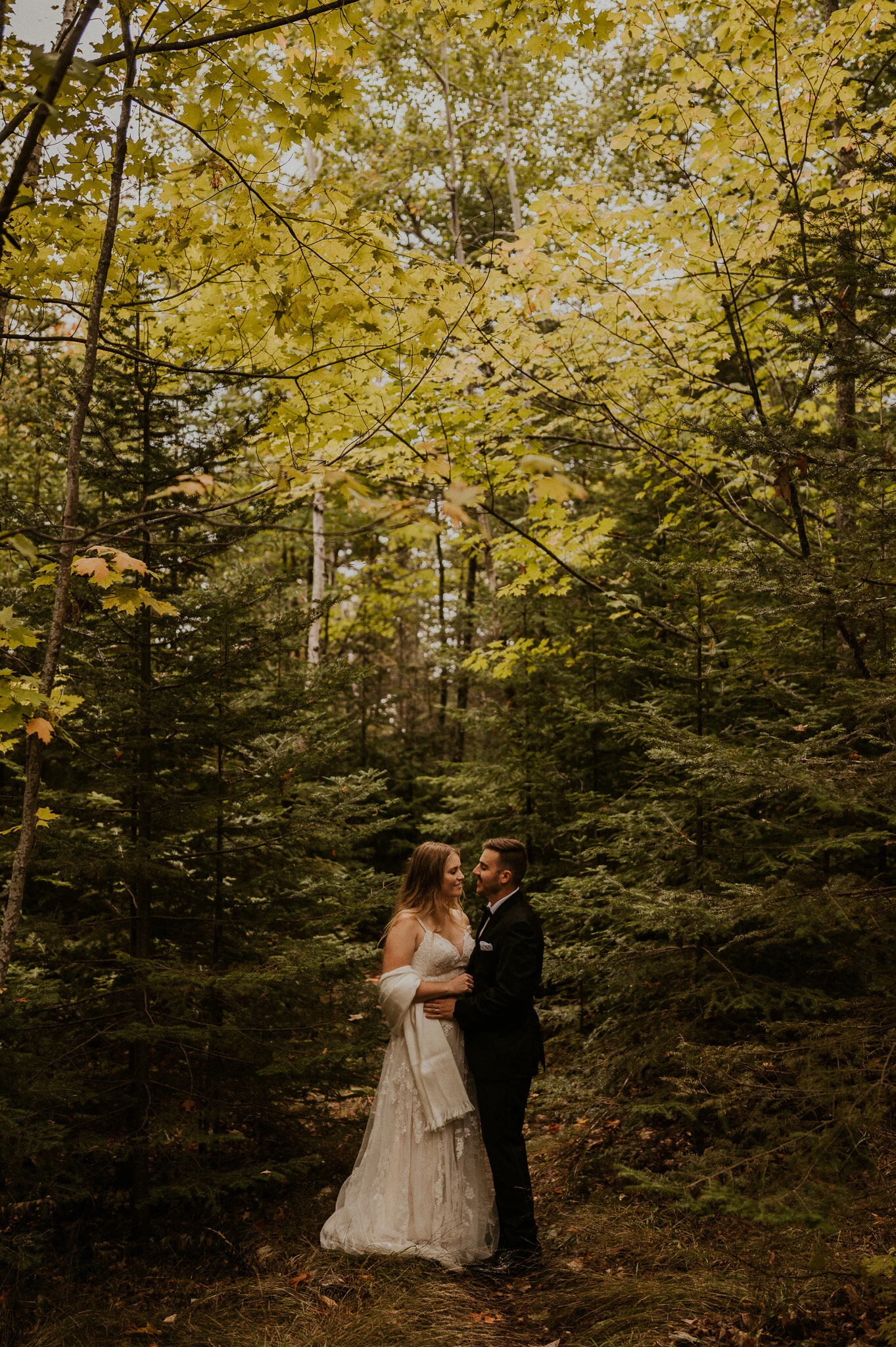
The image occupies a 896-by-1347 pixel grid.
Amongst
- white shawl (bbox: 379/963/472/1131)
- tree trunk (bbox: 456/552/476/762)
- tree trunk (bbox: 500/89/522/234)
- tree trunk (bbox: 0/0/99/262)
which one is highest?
tree trunk (bbox: 500/89/522/234)

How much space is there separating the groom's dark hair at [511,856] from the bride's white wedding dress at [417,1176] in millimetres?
545

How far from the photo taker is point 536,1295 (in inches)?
155

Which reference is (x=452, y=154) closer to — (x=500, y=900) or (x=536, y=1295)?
(x=500, y=900)

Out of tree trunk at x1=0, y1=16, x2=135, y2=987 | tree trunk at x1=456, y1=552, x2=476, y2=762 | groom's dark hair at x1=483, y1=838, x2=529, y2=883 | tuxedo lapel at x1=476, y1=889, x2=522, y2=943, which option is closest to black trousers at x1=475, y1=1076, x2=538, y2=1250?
tuxedo lapel at x1=476, y1=889, x2=522, y2=943

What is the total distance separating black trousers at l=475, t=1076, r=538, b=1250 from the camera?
4.29 metres

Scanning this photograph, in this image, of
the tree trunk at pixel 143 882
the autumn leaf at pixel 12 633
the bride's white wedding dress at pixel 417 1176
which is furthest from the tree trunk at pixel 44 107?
the bride's white wedding dress at pixel 417 1176

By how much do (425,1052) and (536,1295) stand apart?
115 cm

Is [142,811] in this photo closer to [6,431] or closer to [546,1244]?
[546,1244]

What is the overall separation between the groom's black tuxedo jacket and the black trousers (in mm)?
80

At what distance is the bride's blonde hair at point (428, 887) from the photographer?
466 cm

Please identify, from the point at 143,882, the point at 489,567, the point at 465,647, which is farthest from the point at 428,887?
the point at 465,647

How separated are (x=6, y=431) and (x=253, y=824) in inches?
277

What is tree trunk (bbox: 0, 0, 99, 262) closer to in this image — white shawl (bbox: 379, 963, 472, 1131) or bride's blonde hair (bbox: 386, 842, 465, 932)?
bride's blonde hair (bbox: 386, 842, 465, 932)

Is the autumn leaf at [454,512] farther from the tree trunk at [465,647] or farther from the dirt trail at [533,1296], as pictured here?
the tree trunk at [465,647]
